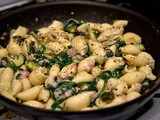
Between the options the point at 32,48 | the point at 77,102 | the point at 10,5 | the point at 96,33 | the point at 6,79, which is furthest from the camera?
the point at 10,5

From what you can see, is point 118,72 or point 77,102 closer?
point 77,102

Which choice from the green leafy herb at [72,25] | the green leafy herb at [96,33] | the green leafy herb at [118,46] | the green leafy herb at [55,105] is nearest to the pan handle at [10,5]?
the green leafy herb at [72,25]

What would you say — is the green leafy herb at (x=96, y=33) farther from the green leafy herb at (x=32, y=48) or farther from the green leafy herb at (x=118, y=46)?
the green leafy herb at (x=32, y=48)

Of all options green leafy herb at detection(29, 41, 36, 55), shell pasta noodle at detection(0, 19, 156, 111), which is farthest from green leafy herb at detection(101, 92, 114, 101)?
green leafy herb at detection(29, 41, 36, 55)

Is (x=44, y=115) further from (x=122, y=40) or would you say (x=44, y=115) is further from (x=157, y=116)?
(x=122, y=40)

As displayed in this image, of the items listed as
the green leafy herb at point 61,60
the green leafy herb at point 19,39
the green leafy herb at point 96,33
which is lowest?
the green leafy herb at point 61,60

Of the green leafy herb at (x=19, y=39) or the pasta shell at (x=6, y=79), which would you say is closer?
the pasta shell at (x=6, y=79)

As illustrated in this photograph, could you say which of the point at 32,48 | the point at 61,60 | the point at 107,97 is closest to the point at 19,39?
the point at 32,48

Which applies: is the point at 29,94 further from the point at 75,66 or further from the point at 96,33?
the point at 96,33

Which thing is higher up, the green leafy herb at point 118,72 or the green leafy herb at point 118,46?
the green leafy herb at point 118,46

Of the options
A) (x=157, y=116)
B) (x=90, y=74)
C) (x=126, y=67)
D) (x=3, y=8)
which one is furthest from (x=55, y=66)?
(x=3, y=8)
